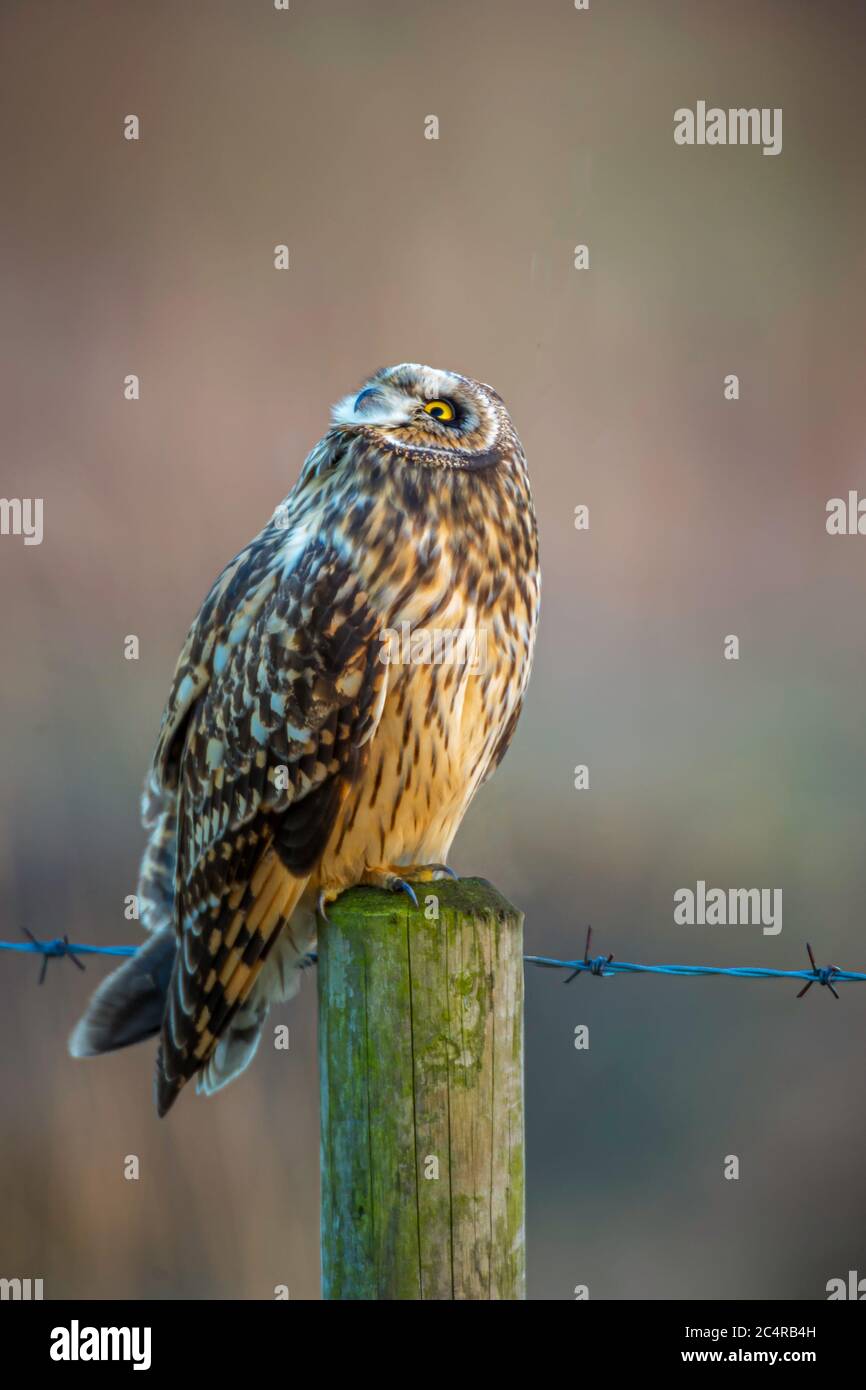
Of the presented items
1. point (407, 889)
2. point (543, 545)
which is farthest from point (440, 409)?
point (543, 545)

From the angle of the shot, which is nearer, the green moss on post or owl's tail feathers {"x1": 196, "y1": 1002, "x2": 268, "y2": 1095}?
A: the green moss on post

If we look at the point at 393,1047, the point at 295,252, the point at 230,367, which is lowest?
the point at 393,1047

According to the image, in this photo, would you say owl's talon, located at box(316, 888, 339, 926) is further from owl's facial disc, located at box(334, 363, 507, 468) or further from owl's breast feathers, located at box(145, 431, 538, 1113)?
owl's facial disc, located at box(334, 363, 507, 468)

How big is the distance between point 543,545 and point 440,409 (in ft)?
12.4

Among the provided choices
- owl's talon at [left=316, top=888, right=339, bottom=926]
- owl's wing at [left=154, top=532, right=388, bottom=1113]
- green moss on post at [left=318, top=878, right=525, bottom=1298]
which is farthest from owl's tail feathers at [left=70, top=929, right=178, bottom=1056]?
green moss on post at [left=318, top=878, right=525, bottom=1298]

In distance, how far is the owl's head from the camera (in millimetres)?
2756

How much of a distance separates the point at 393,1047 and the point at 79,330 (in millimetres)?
6056

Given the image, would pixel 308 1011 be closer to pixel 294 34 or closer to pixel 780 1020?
pixel 780 1020

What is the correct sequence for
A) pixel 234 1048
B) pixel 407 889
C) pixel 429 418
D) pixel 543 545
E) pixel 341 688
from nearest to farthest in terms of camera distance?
pixel 407 889
pixel 341 688
pixel 429 418
pixel 234 1048
pixel 543 545

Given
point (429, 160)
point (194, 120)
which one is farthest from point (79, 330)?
point (429, 160)

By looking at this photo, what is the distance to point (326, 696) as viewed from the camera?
2568 millimetres

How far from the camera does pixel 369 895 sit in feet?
7.80

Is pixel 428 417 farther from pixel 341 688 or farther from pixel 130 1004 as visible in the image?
pixel 130 1004

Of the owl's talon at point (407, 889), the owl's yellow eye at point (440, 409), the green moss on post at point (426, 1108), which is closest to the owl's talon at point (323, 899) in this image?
the owl's talon at point (407, 889)
